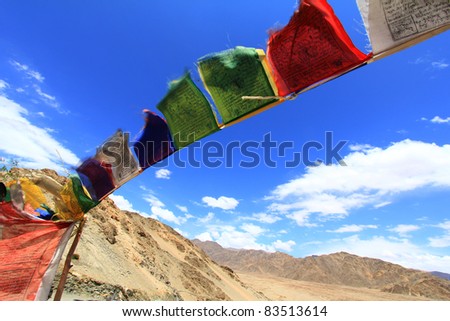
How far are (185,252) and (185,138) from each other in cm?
3571

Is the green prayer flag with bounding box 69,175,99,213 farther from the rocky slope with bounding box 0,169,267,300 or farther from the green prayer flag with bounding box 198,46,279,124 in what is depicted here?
the green prayer flag with bounding box 198,46,279,124

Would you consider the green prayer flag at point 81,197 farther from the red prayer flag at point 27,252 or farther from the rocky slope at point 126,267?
the rocky slope at point 126,267

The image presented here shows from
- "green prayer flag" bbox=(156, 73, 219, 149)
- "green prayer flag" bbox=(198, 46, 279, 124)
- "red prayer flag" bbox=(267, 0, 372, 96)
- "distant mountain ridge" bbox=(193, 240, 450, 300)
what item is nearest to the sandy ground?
"distant mountain ridge" bbox=(193, 240, 450, 300)

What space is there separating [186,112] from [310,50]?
4.76 ft

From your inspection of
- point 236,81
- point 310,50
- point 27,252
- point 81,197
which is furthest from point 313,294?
point 310,50

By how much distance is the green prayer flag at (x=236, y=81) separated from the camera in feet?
10.6

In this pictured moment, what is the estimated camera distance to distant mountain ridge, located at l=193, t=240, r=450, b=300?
74494 millimetres

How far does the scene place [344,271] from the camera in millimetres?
95938

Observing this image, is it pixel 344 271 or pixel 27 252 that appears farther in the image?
pixel 344 271

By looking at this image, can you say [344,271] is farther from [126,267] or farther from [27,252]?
[27,252]

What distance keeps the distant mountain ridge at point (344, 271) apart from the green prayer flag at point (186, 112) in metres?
79.1

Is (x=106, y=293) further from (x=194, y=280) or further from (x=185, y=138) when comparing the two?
(x=194, y=280)
